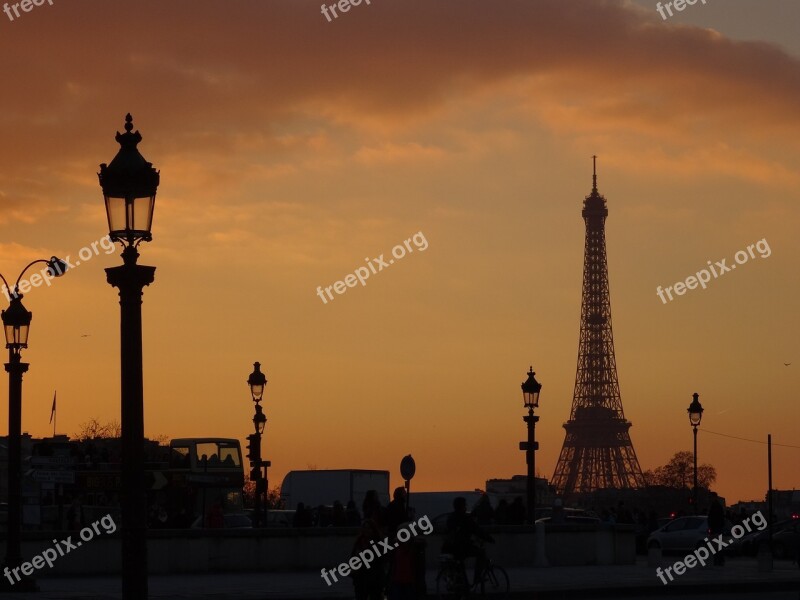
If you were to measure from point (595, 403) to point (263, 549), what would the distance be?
144 m

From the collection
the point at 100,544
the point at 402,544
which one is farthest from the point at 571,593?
the point at 100,544

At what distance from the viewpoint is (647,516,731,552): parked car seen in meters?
52.8

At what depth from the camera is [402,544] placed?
2142 cm

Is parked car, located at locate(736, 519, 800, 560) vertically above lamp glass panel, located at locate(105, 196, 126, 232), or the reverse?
lamp glass panel, located at locate(105, 196, 126, 232)

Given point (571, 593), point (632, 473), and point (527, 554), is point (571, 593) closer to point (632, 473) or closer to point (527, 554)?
point (527, 554)

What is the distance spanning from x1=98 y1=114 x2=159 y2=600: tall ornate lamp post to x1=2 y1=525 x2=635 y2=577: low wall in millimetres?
19851

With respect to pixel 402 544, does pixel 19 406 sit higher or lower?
higher

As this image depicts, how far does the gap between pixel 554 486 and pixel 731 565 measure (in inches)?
5154

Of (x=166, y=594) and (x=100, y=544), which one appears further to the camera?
(x=100, y=544)

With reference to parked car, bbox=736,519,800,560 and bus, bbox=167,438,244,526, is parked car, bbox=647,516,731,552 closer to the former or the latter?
parked car, bbox=736,519,800,560

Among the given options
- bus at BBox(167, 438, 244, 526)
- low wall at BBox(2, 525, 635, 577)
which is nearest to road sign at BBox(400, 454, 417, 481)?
low wall at BBox(2, 525, 635, 577)

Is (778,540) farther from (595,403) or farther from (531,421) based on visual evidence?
(595,403)

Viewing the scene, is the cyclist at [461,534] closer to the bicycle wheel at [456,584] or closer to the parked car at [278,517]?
the bicycle wheel at [456,584]

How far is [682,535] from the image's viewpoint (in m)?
53.1
